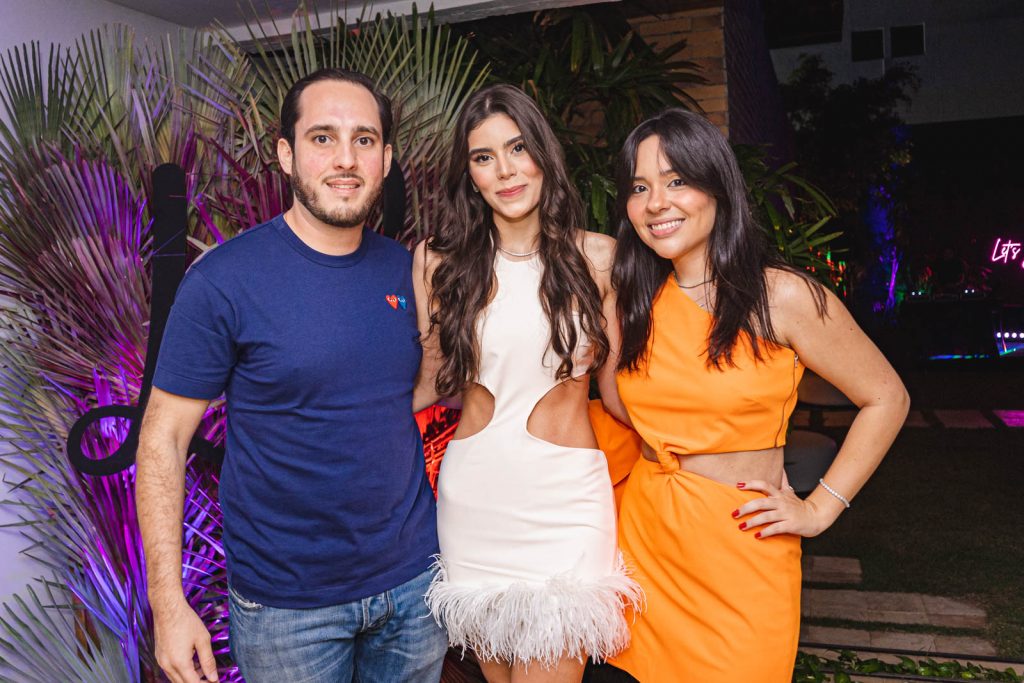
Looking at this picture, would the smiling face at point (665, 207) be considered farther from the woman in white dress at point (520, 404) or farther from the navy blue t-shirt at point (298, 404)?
the navy blue t-shirt at point (298, 404)

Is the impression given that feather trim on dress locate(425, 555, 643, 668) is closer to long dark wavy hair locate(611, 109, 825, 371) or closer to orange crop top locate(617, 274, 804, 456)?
orange crop top locate(617, 274, 804, 456)

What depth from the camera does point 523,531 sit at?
182 centimetres

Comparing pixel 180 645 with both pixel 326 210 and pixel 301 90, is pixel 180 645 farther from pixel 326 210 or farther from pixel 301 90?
pixel 301 90

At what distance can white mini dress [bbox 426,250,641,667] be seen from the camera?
176 centimetres

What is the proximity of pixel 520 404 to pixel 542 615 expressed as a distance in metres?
0.46

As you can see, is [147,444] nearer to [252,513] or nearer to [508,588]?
[252,513]

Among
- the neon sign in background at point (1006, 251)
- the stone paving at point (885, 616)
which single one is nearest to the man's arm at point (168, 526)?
the stone paving at point (885, 616)

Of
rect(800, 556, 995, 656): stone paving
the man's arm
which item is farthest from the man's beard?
rect(800, 556, 995, 656): stone paving

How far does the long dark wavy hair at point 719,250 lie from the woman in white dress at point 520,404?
0.11 meters

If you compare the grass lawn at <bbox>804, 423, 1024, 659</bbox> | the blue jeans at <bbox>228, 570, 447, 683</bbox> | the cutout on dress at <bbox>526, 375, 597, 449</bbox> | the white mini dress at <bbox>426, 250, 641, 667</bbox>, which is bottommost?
the grass lawn at <bbox>804, 423, 1024, 659</bbox>

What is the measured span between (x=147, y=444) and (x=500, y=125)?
3.38 ft

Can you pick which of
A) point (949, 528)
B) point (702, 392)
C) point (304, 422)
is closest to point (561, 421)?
point (702, 392)

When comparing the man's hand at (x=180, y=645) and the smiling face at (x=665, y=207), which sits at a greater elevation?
the smiling face at (x=665, y=207)

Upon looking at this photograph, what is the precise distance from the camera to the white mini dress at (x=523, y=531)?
5.76 ft
